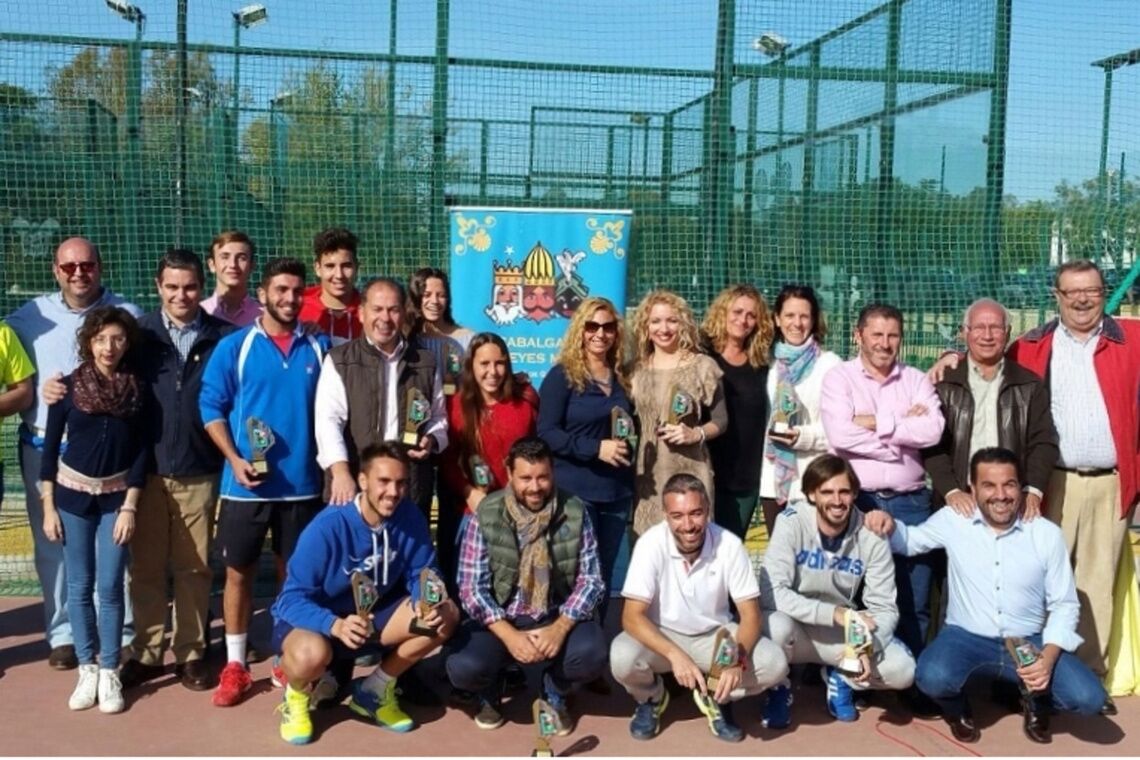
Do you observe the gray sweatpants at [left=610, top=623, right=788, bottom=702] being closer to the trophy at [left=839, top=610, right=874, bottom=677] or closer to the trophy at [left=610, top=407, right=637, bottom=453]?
the trophy at [left=839, top=610, right=874, bottom=677]

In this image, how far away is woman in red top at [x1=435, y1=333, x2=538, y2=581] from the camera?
200 inches

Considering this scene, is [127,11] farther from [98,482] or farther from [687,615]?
[687,615]

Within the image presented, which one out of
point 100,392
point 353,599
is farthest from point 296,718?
point 100,392

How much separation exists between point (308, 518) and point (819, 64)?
466 centimetres

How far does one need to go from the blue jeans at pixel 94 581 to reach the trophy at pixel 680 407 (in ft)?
7.59

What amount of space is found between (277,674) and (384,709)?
497 millimetres

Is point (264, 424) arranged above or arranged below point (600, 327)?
below

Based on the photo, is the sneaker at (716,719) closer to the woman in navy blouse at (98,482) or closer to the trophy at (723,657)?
the trophy at (723,657)

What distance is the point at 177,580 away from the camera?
5.23m

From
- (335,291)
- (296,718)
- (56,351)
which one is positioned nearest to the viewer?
(296,718)

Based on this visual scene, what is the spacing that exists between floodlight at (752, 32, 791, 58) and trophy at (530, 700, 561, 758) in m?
4.64

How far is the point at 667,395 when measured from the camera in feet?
17.1

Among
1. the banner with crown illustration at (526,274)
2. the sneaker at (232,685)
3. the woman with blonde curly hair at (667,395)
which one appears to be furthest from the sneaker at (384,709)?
the banner with crown illustration at (526,274)

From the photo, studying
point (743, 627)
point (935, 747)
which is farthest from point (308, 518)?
point (935, 747)
